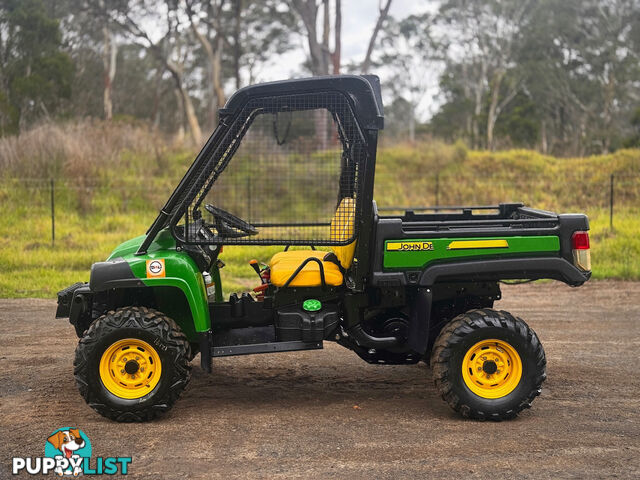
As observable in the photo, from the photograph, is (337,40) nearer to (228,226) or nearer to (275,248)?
(275,248)

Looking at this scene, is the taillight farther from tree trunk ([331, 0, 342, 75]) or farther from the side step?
tree trunk ([331, 0, 342, 75])

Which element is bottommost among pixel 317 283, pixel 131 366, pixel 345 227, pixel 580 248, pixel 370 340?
pixel 131 366

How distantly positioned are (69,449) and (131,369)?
698 mm

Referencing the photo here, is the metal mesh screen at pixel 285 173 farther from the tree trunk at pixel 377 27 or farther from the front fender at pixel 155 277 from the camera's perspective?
the tree trunk at pixel 377 27

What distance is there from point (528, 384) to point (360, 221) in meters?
1.58

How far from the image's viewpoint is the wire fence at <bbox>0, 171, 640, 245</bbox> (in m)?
16.0

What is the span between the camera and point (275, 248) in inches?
515

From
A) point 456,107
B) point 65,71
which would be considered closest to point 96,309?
point 65,71

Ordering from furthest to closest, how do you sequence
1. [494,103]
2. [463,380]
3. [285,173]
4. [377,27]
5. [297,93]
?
[494,103], [377,27], [285,173], [463,380], [297,93]

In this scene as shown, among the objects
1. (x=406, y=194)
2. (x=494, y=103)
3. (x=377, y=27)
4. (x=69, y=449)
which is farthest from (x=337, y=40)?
(x=69, y=449)

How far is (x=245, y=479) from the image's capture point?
14.1 ft

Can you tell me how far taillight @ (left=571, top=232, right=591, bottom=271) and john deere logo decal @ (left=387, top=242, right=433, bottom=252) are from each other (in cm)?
100

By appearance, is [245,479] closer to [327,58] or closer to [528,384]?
[528,384]

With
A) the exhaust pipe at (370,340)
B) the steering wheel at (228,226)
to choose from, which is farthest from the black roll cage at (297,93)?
the exhaust pipe at (370,340)
